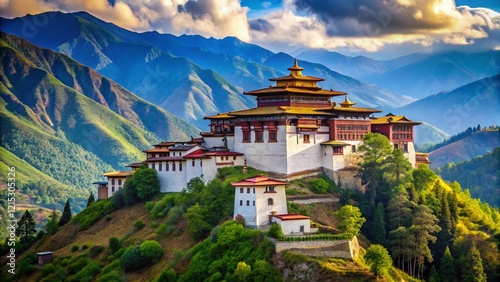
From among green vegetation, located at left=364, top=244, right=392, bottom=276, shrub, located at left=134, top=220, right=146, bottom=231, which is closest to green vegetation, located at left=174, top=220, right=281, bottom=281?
green vegetation, located at left=364, top=244, right=392, bottom=276

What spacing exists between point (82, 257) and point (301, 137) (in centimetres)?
3139

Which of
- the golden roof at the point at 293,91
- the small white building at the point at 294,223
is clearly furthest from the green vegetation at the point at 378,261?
the golden roof at the point at 293,91

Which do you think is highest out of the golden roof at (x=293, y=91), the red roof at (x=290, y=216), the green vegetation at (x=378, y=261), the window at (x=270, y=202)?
the golden roof at (x=293, y=91)

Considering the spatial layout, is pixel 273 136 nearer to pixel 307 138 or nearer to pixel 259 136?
pixel 259 136

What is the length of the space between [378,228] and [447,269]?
351 inches

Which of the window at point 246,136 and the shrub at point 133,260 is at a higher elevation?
the window at point 246,136

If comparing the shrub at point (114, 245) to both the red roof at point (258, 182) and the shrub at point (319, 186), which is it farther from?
the shrub at point (319, 186)

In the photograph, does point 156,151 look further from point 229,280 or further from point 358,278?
point 358,278

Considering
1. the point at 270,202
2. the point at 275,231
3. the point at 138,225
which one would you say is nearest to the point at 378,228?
the point at 270,202

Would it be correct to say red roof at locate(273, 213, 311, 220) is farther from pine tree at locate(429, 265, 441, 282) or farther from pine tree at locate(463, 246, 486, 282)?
pine tree at locate(463, 246, 486, 282)

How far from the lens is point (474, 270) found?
84.5m

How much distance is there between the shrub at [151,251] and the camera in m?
85.1

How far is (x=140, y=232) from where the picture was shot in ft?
309

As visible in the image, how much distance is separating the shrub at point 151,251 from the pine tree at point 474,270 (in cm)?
3452
